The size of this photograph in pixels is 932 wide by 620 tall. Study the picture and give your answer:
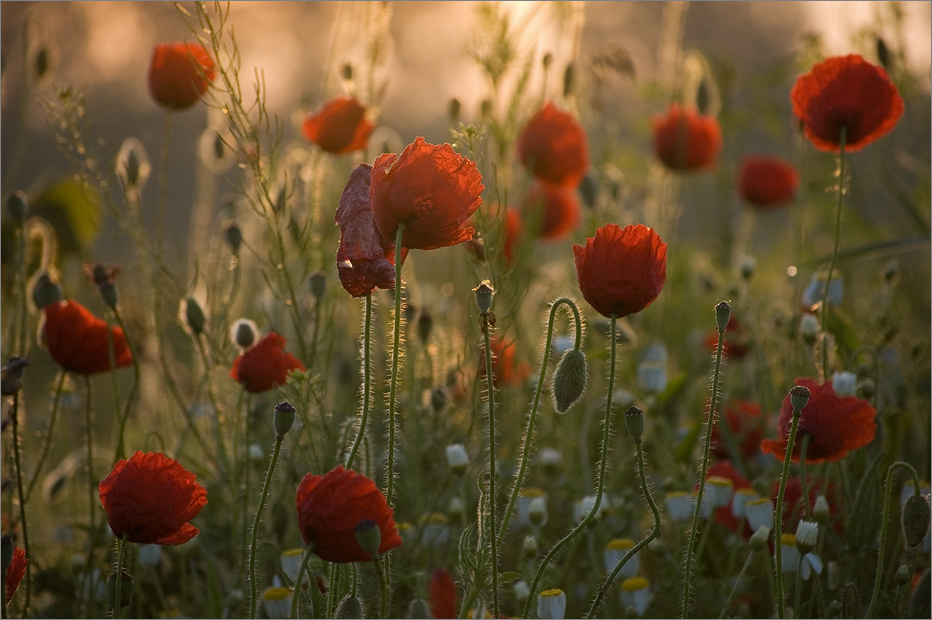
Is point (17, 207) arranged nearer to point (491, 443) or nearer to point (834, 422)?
point (491, 443)

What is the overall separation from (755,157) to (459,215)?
87.9 inches

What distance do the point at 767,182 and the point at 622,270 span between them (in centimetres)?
195

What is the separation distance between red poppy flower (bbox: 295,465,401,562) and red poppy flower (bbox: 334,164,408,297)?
0.75ft

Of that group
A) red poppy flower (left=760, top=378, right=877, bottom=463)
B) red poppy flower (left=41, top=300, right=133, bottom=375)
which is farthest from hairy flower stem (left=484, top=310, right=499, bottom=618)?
red poppy flower (left=41, top=300, right=133, bottom=375)

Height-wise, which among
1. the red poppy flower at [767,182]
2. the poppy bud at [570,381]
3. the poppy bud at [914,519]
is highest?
the red poppy flower at [767,182]

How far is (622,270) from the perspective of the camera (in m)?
1.00

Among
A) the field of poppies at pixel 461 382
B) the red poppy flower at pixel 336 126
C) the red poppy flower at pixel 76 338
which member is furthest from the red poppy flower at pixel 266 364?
the red poppy flower at pixel 336 126

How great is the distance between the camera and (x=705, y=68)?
7.73ft

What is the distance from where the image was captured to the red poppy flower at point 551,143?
196 centimetres

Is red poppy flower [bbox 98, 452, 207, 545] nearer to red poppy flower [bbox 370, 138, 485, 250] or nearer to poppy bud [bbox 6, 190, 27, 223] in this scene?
red poppy flower [bbox 370, 138, 485, 250]

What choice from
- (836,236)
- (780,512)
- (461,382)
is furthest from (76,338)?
(836,236)

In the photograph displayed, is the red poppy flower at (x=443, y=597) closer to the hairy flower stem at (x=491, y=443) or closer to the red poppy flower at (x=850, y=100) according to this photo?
the hairy flower stem at (x=491, y=443)

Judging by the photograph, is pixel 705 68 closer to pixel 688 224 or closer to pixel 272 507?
pixel 272 507

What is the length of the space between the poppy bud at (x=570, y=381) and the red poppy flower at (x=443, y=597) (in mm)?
332
